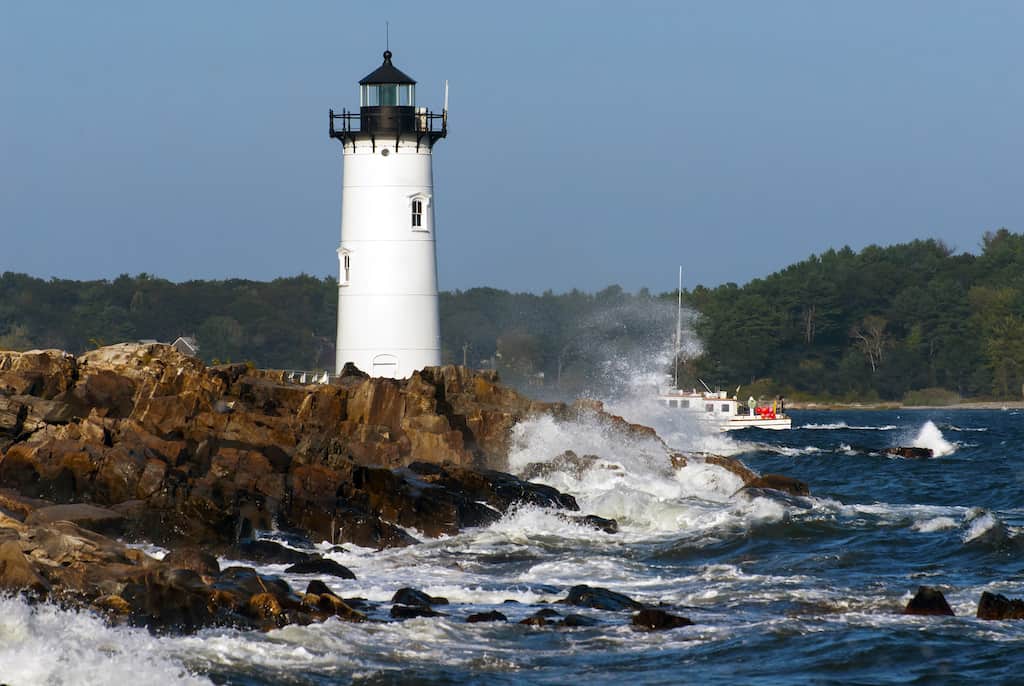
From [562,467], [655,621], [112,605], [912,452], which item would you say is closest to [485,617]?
[655,621]

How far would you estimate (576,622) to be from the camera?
15352 millimetres

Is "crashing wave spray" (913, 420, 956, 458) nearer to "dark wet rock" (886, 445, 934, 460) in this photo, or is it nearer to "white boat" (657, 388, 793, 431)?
"dark wet rock" (886, 445, 934, 460)

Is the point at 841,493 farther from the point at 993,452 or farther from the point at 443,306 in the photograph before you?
the point at 443,306

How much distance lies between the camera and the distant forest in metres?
68.6

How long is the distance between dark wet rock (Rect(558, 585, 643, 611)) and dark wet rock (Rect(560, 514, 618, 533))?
6406mm

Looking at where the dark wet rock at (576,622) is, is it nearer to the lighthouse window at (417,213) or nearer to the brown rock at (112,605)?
the brown rock at (112,605)

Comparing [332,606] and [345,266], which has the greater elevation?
[345,266]

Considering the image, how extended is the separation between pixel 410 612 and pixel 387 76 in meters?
19.6

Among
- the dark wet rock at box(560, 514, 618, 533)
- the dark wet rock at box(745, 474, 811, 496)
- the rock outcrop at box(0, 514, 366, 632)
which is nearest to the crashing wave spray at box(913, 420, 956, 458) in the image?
the dark wet rock at box(745, 474, 811, 496)

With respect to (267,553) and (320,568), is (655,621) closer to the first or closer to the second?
(320,568)

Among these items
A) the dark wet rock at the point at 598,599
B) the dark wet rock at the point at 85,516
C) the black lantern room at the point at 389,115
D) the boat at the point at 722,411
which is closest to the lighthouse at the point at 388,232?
the black lantern room at the point at 389,115

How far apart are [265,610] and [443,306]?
2384 inches

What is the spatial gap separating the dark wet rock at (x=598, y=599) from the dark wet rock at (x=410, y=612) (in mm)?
1566

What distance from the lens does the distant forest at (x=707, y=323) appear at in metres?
68.6
